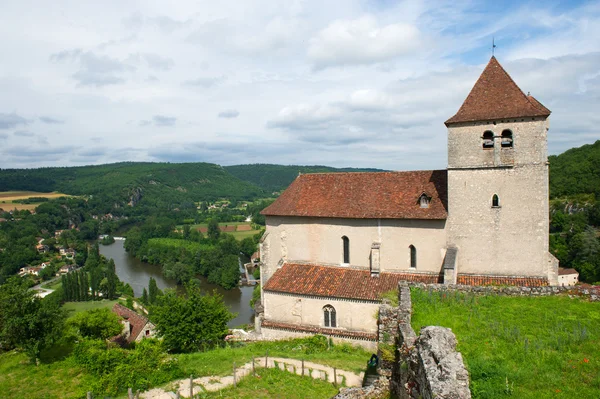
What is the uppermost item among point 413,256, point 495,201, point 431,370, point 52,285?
point 495,201

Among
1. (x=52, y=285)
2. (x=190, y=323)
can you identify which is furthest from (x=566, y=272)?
(x=52, y=285)

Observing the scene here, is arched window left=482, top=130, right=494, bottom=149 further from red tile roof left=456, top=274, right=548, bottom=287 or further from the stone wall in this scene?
the stone wall

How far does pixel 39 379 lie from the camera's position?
65.0ft

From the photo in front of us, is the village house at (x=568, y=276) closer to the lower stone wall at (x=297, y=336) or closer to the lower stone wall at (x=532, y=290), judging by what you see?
the lower stone wall at (x=297, y=336)

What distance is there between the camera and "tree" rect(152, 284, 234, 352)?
2358cm

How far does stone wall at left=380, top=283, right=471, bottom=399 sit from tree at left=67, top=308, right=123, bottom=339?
26.5 m

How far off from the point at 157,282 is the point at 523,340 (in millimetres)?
78554

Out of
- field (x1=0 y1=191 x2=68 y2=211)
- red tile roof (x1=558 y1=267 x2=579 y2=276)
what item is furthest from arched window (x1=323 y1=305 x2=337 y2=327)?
field (x1=0 y1=191 x2=68 y2=211)

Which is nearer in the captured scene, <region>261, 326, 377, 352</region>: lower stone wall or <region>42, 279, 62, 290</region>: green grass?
<region>261, 326, 377, 352</region>: lower stone wall

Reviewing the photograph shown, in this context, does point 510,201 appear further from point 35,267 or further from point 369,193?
point 35,267

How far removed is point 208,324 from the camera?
80.2ft

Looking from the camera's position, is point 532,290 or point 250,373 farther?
point 250,373

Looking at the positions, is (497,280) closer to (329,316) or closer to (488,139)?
(488,139)

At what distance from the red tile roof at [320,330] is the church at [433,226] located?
62mm
